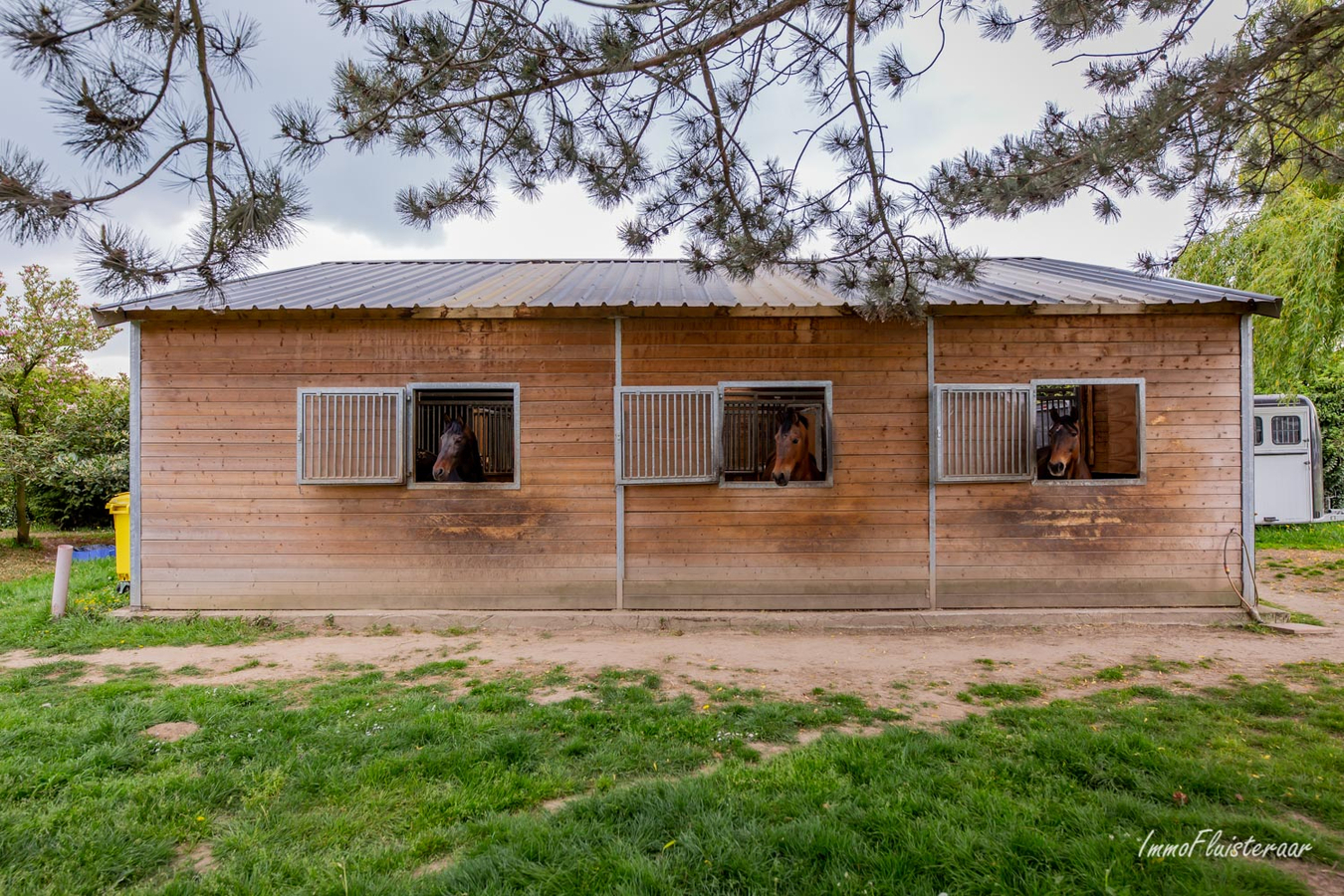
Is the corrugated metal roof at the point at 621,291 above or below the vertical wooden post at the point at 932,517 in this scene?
above

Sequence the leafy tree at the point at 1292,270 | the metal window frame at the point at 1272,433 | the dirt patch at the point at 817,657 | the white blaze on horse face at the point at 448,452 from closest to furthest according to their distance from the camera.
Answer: the dirt patch at the point at 817,657
the white blaze on horse face at the point at 448,452
the leafy tree at the point at 1292,270
the metal window frame at the point at 1272,433

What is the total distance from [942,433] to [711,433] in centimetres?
195

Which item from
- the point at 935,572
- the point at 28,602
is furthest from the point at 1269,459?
the point at 28,602

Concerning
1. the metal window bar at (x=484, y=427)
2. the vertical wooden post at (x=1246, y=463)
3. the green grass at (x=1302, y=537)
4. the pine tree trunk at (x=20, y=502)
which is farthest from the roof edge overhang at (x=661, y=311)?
the pine tree trunk at (x=20, y=502)

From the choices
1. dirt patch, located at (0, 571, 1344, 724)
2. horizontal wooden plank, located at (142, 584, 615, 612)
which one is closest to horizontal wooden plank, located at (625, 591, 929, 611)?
dirt patch, located at (0, 571, 1344, 724)

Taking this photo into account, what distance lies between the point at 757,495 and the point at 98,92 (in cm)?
442

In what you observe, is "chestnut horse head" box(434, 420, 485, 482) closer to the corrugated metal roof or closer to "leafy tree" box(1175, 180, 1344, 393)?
the corrugated metal roof

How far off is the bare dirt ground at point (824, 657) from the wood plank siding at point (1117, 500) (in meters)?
0.37

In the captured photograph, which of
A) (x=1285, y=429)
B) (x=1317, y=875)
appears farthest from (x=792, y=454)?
(x=1285, y=429)

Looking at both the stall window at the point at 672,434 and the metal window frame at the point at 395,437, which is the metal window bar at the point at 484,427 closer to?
the metal window frame at the point at 395,437

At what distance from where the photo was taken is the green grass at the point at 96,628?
14.6 feet

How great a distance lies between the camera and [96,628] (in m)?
4.72

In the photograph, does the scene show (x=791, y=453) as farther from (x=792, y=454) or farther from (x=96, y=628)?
(x=96, y=628)

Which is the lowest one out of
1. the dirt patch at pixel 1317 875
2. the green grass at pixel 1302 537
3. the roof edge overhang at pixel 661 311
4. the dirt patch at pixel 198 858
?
the dirt patch at pixel 198 858
